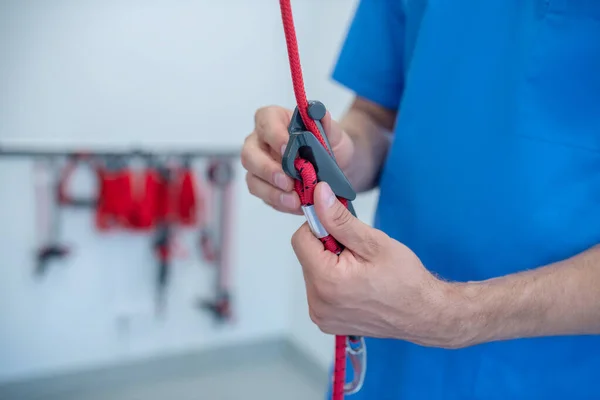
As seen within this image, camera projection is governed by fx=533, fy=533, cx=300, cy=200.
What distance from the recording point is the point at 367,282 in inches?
17.4

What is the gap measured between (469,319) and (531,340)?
0.19 metres

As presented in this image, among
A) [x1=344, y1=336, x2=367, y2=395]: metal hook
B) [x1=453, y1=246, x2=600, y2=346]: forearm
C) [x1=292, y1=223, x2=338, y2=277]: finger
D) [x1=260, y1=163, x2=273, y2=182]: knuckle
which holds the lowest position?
[x1=344, y1=336, x2=367, y2=395]: metal hook

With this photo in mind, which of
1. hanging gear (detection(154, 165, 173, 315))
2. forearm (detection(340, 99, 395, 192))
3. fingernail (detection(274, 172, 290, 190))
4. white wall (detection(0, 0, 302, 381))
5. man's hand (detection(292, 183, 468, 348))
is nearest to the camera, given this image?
man's hand (detection(292, 183, 468, 348))

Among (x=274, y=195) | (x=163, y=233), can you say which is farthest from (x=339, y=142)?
(x=163, y=233)

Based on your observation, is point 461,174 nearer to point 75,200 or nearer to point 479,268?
point 479,268

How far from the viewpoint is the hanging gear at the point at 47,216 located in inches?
66.7

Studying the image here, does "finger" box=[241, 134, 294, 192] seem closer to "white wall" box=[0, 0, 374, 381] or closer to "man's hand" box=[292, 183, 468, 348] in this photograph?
"man's hand" box=[292, 183, 468, 348]

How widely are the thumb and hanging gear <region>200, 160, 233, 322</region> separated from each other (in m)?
1.51

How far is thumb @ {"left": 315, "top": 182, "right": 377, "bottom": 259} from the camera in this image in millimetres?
444

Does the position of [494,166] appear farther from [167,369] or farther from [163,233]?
[167,369]

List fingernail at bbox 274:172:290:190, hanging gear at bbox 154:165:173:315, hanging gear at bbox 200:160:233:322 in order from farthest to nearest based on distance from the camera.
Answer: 1. hanging gear at bbox 200:160:233:322
2. hanging gear at bbox 154:165:173:315
3. fingernail at bbox 274:172:290:190

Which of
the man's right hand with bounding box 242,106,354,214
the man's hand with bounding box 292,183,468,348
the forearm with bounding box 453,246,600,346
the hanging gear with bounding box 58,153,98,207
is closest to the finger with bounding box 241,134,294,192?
the man's right hand with bounding box 242,106,354,214

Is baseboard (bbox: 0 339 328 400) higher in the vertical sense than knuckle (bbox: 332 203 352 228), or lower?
lower

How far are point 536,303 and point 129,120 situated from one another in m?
1.58
